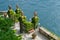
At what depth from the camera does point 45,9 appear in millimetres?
23703

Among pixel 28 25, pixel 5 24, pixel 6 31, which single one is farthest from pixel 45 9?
pixel 6 31

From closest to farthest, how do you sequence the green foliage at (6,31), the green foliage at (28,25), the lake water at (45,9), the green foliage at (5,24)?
1. the green foliage at (6,31)
2. the green foliage at (5,24)
3. the green foliage at (28,25)
4. the lake water at (45,9)

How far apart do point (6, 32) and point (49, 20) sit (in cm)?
936

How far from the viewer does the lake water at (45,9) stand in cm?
2030

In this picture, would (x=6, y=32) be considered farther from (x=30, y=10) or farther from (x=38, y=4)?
(x=38, y=4)

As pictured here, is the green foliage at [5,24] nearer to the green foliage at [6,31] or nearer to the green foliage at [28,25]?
the green foliage at [6,31]

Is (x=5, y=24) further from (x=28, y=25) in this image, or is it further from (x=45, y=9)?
(x=45, y=9)

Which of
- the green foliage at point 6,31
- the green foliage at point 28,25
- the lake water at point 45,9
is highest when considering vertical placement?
the green foliage at point 6,31

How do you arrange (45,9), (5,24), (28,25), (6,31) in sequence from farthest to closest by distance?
(45,9), (28,25), (5,24), (6,31)

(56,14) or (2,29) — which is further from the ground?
(2,29)

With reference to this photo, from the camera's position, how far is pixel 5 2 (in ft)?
87.4

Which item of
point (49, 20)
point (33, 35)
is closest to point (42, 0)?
point (49, 20)

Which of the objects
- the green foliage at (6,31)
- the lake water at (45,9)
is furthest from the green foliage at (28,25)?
the lake water at (45,9)

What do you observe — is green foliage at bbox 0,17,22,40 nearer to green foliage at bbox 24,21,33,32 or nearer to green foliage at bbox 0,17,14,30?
green foliage at bbox 0,17,14,30
